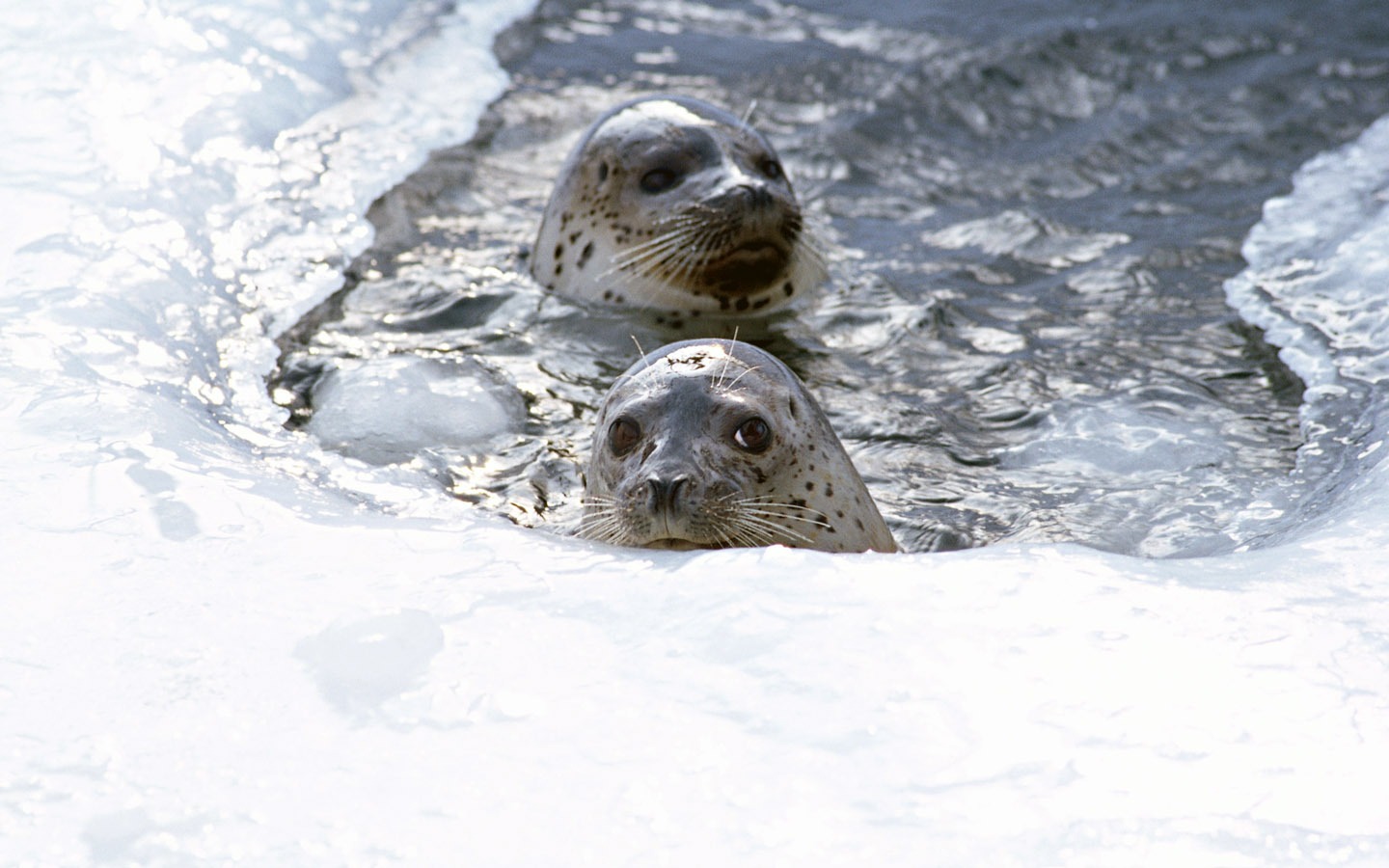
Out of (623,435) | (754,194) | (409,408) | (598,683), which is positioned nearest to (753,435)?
(623,435)

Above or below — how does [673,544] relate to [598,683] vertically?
below

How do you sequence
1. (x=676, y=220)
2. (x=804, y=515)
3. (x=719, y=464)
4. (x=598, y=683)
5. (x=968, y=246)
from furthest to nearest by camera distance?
(x=968, y=246)
(x=676, y=220)
(x=804, y=515)
(x=719, y=464)
(x=598, y=683)

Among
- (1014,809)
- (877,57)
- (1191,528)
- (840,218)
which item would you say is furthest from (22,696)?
(877,57)

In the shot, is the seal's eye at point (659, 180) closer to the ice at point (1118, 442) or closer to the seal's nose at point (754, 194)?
the seal's nose at point (754, 194)

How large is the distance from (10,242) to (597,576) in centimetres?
244

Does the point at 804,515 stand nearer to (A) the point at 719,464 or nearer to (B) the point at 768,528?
(B) the point at 768,528

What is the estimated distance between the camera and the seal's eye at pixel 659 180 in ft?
18.6

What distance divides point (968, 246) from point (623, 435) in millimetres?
3396

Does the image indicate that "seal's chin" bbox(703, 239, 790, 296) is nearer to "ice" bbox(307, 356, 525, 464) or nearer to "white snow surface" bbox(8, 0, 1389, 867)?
"ice" bbox(307, 356, 525, 464)

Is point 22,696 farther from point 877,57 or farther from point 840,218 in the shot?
point 877,57

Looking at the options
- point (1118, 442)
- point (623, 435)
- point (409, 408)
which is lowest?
point (409, 408)

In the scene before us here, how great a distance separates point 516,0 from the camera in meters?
9.48

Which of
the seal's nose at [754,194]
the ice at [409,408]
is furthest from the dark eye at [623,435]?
the seal's nose at [754,194]

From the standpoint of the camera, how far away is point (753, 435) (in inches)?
143
